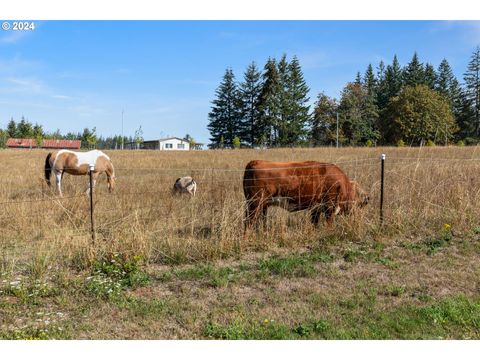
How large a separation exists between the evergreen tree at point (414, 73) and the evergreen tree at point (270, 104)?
98.2 feet

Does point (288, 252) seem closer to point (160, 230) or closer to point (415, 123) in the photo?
point (160, 230)

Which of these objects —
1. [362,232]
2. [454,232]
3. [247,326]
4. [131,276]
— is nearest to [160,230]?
[131,276]

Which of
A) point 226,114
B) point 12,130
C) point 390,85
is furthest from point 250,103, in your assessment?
point 12,130

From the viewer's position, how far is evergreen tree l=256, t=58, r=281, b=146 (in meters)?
56.3

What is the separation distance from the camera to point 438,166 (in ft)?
31.6

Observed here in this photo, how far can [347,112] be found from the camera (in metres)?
56.0

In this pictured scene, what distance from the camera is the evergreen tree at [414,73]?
235 ft

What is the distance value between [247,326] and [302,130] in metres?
54.7

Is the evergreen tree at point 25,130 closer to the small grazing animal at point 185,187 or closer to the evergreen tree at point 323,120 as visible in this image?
the evergreen tree at point 323,120

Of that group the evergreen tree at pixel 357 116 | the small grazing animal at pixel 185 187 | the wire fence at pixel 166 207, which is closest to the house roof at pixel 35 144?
the evergreen tree at pixel 357 116

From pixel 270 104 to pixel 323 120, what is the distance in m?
8.70

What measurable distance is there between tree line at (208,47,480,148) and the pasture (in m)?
39.9

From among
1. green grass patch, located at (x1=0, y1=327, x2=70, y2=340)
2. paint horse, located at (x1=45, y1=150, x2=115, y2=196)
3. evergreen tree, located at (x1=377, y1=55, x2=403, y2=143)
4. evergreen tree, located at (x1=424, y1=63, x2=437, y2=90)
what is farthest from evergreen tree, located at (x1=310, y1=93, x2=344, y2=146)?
green grass patch, located at (x1=0, y1=327, x2=70, y2=340)

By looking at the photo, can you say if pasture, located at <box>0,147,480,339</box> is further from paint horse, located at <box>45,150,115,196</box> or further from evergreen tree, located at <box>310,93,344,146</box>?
evergreen tree, located at <box>310,93,344,146</box>
